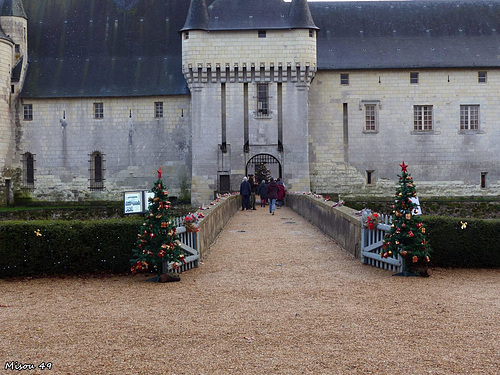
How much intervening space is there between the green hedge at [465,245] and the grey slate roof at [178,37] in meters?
24.4

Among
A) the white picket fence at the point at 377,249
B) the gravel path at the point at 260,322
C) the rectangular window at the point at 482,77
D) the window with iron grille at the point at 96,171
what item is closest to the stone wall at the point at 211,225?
the gravel path at the point at 260,322

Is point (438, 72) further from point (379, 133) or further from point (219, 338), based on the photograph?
point (219, 338)

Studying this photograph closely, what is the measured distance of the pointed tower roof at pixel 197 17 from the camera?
3422 centimetres

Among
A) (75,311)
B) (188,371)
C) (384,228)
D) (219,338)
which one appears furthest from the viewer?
(384,228)

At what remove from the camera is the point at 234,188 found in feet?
114

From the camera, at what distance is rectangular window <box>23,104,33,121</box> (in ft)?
121

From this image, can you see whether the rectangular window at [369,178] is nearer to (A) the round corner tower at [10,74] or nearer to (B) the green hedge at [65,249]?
(A) the round corner tower at [10,74]

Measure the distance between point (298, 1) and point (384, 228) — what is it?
24.8 meters

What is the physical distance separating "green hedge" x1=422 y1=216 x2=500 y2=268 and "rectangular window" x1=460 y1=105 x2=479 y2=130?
2624 cm

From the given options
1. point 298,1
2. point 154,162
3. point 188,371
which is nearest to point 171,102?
point 154,162

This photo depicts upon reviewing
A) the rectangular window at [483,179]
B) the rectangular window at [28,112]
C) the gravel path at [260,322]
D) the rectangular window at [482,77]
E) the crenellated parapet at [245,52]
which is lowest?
the gravel path at [260,322]

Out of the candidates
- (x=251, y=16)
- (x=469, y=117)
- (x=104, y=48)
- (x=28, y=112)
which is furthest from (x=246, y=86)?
(x=469, y=117)

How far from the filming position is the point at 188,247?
39.7 ft

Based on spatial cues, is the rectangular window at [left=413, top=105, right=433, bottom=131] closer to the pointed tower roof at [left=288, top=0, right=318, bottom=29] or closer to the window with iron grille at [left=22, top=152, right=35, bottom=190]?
the pointed tower roof at [left=288, top=0, right=318, bottom=29]
